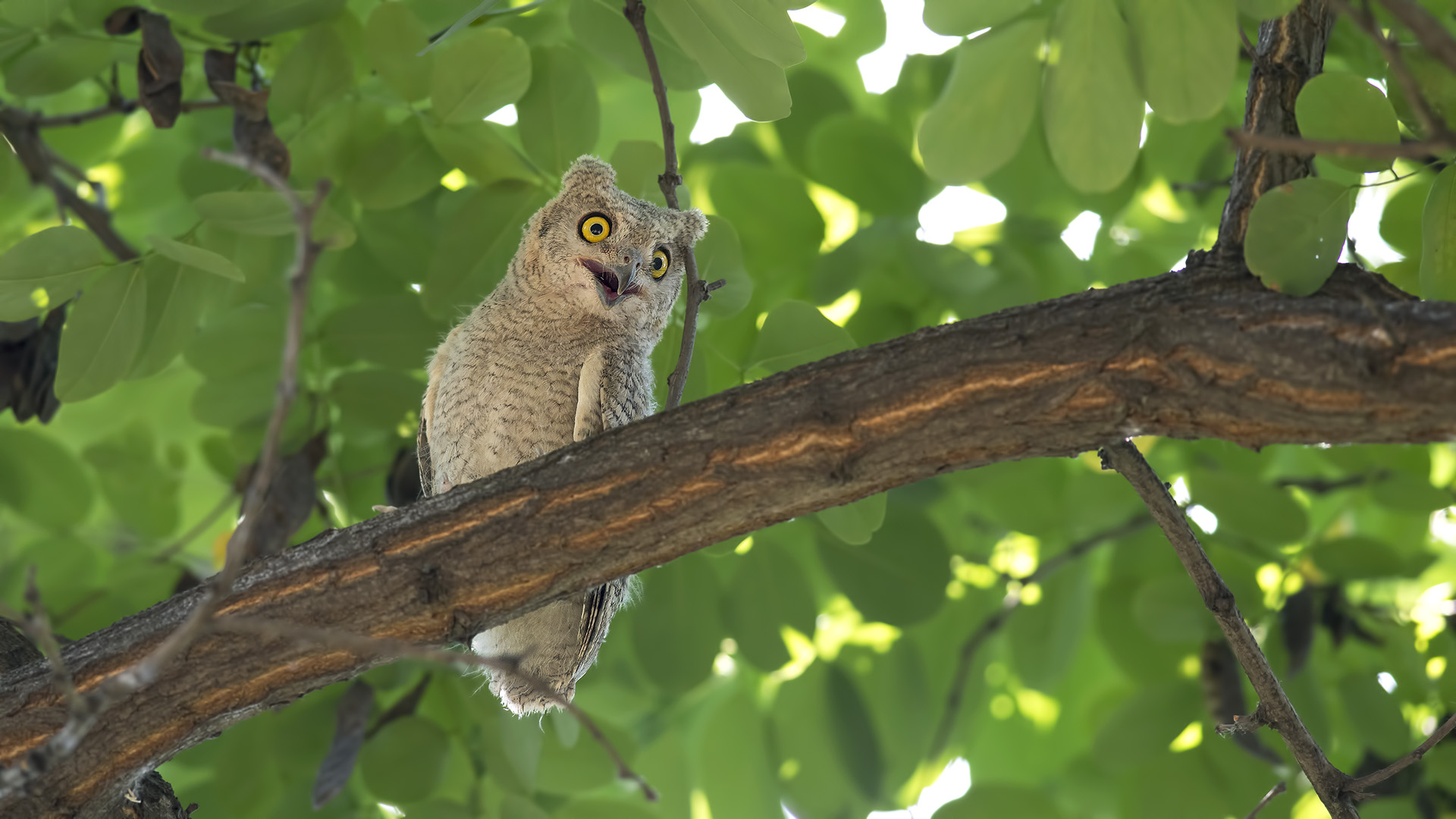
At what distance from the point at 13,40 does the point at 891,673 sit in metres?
3.92

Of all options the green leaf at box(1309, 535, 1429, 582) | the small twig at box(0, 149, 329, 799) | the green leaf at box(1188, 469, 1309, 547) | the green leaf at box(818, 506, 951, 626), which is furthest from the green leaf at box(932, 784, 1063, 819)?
the small twig at box(0, 149, 329, 799)

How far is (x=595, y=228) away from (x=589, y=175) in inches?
8.2

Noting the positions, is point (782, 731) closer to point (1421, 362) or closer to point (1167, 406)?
point (1167, 406)

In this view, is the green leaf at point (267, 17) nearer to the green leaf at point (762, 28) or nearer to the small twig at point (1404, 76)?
the green leaf at point (762, 28)

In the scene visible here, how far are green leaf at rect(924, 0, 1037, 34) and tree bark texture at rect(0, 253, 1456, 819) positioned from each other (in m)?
0.94

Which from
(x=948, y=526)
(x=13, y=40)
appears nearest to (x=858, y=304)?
(x=948, y=526)

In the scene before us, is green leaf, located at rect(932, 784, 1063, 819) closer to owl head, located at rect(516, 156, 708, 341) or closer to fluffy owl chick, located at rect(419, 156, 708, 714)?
fluffy owl chick, located at rect(419, 156, 708, 714)

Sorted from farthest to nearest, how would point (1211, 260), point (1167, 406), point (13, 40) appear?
1. point (13, 40)
2. point (1211, 260)
3. point (1167, 406)

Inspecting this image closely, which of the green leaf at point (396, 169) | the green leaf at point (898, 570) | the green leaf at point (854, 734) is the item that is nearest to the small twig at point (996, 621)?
the green leaf at point (854, 734)

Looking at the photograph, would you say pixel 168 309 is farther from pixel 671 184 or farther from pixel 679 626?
pixel 679 626

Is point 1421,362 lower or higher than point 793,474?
lower

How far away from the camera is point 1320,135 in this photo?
91.1 inches

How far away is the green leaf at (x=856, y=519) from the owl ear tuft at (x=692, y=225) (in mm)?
964

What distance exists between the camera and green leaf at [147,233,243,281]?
8.40ft
